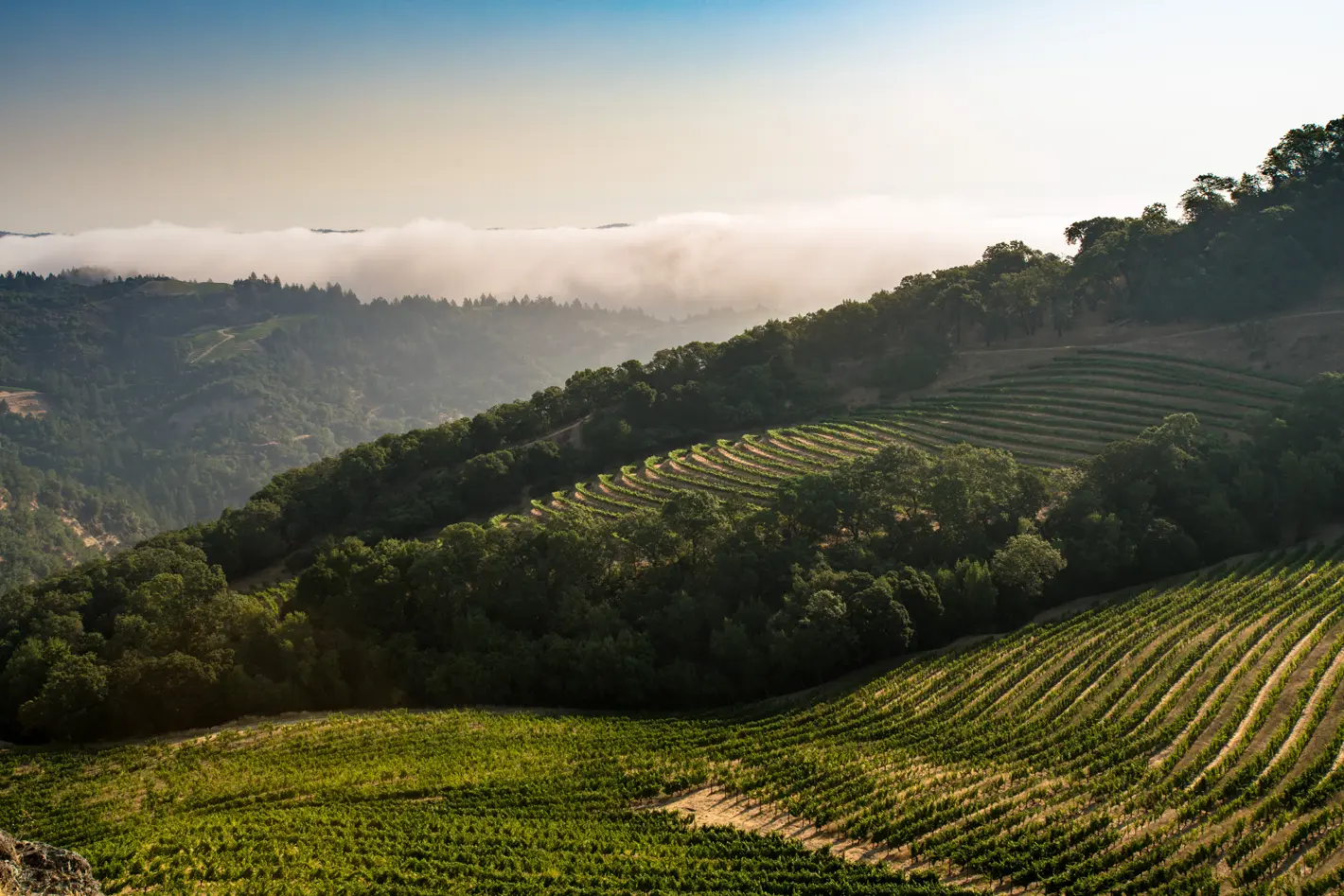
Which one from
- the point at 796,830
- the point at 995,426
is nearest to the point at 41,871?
the point at 796,830

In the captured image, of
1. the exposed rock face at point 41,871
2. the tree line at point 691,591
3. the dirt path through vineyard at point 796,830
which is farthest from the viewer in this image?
the tree line at point 691,591

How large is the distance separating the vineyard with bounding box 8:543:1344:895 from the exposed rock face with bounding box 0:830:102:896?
3300mm

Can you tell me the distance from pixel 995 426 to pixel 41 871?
70687mm

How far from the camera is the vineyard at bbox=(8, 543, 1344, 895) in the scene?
2591 centimetres

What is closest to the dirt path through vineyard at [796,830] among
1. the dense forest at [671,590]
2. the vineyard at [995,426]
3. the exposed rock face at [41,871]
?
the dense forest at [671,590]

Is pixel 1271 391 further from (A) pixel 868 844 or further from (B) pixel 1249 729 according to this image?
(A) pixel 868 844

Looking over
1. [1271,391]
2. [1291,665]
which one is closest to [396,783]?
[1291,665]

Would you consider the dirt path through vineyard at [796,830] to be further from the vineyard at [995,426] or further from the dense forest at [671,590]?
the vineyard at [995,426]

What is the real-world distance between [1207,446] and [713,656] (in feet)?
118

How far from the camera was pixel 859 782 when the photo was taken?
31.3 meters

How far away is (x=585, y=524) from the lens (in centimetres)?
5162

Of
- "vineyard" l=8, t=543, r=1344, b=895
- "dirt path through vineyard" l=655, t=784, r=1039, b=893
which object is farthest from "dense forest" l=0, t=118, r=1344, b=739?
"dirt path through vineyard" l=655, t=784, r=1039, b=893

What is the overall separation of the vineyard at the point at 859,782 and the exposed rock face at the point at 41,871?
3.30 m

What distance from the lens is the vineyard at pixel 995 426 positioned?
67438mm
